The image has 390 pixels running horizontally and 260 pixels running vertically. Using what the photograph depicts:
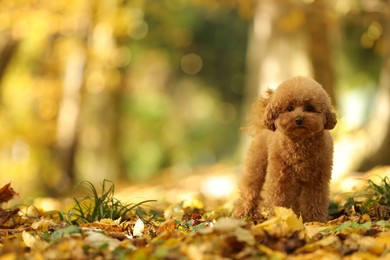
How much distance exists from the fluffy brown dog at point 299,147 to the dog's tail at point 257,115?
1 cm

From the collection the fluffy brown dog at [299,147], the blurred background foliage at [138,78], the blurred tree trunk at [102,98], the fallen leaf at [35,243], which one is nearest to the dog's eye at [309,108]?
the fluffy brown dog at [299,147]

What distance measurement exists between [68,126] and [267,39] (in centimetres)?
559

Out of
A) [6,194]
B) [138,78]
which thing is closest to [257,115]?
[6,194]

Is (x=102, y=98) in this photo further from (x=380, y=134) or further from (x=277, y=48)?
(x=380, y=134)

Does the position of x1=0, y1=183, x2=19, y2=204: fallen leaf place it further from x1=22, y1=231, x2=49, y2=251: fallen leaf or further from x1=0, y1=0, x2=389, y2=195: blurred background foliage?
x1=0, y1=0, x2=389, y2=195: blurred background foliage

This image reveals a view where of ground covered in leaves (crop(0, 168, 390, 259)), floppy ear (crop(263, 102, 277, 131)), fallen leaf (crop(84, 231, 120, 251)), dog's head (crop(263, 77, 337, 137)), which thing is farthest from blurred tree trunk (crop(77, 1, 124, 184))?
fallen leaf (crop(84, 231, 120, 251))

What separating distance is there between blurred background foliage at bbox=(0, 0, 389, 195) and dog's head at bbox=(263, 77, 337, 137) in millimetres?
5155

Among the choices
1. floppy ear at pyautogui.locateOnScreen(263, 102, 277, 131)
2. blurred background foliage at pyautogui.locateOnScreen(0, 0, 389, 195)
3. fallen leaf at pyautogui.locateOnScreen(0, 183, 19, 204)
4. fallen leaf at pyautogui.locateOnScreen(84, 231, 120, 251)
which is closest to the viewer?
fallen leaf at pyautogui.locateOnScreen(84, 231, 120, 251)

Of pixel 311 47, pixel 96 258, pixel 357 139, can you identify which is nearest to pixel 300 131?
pixel 96 258

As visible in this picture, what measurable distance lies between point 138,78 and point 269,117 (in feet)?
65.6

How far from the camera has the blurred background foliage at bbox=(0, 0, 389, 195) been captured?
12.9 m

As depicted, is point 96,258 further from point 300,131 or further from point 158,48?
point 158,48

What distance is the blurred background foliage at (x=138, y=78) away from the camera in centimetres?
1295

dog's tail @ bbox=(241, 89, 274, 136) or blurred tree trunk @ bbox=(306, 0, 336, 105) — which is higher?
blurred tree trunk @ bbox=(306, 0, 336, 105)
